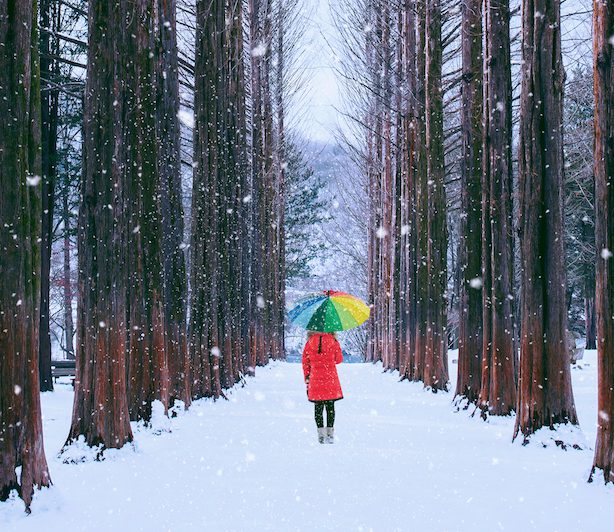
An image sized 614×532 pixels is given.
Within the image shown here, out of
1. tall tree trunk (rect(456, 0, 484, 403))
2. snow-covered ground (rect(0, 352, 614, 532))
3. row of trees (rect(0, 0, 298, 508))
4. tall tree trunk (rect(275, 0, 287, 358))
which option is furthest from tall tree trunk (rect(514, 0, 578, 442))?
tall tree trunk (rect(275, 0, 287, 358))

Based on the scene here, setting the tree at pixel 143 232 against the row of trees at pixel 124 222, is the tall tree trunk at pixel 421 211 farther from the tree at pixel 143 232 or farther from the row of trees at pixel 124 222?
the tree at pixel 143 232

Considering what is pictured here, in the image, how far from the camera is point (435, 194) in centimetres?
1708

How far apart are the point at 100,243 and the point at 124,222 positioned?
0.42m

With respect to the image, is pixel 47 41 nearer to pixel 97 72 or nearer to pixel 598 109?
pixel 97 72

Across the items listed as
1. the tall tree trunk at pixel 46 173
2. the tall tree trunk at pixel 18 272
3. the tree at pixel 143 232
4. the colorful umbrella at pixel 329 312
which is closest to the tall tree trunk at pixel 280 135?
the tall tree trunk at pixel 46 173

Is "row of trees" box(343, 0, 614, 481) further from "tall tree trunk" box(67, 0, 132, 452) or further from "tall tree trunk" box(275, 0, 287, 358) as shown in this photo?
"tall tree trunk" box(275, 0, 287, 358)

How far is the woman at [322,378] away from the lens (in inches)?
371

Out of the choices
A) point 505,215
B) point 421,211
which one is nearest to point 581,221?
point 421,211

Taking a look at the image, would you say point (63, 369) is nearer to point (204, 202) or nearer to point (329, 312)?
point (204, 202)

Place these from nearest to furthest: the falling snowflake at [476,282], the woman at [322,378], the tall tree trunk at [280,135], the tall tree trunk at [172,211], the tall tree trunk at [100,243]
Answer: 1. the tall tree trunk at [100,243]
2. the woman at [322,378]
3. the tall tree trunk at [172,211]
4. the falling snowflake at [476,282]
5. the tall tree trunk at [280,135]

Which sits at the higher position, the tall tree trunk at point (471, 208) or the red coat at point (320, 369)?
the tall tree trunk at point (471, 208)

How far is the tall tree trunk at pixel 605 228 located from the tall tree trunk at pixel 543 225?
218 centimetres

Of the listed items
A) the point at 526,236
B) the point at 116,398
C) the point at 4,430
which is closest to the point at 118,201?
the point at 116,398

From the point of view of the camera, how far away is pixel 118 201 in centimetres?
800
